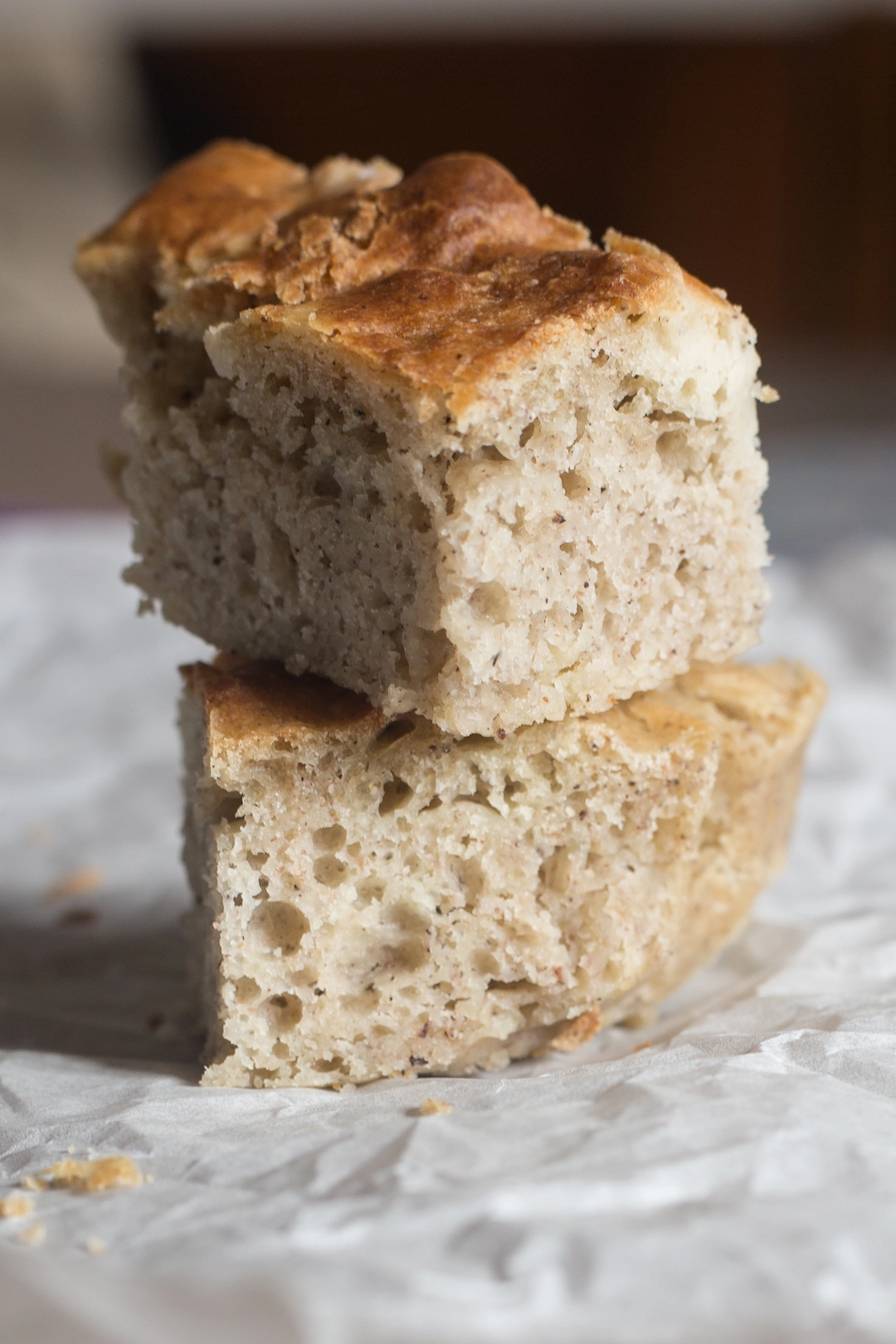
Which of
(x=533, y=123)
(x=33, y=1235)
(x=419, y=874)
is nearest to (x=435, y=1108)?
(x=419, y=874)

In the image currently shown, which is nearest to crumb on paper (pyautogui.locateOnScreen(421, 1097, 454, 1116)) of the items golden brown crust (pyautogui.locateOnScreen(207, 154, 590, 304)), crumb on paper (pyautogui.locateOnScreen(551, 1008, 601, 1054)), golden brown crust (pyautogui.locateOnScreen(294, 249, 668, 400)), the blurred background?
crumb on paper (pyautogui.locateOnScreen(551, 1008, 601, 1054))

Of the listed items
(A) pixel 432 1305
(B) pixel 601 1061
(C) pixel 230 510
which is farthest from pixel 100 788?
(A) pixel 432 1305

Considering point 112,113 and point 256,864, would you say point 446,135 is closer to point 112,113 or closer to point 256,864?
point 112,113

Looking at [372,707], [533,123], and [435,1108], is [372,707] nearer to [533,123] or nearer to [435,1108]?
[435,1108]

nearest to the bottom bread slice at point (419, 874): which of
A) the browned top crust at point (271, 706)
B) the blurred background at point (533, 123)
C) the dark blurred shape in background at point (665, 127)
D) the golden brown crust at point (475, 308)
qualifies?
the browned top crust at point (271, 706)

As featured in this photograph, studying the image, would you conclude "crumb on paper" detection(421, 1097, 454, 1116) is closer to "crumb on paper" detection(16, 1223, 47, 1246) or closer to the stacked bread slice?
the stacked bread slice
